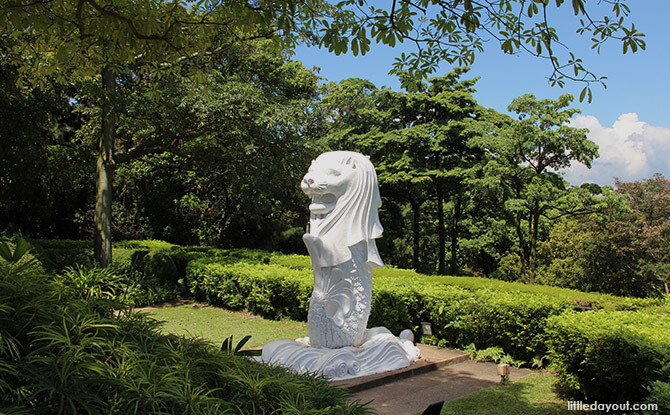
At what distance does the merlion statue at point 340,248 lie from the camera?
624 cm

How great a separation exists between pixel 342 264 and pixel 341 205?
0.81 metres

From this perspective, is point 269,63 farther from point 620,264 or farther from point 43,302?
point 43,302

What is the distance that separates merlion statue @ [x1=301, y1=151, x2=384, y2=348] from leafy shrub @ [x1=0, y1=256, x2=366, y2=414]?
3.60 metres

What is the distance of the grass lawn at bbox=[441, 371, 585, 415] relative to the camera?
4996mm

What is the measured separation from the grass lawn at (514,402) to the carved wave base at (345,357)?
3.80ft

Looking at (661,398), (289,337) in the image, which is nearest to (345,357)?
(289,337)

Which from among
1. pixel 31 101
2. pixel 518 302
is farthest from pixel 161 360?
pixel 31 101

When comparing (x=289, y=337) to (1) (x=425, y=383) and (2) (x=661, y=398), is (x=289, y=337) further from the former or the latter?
(2) (x=661, y=398)

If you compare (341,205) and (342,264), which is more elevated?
(341,205)

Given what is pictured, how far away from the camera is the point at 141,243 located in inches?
637

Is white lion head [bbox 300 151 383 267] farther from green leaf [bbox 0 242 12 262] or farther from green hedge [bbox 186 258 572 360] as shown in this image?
green leaf [bbox 0 242 12 262]

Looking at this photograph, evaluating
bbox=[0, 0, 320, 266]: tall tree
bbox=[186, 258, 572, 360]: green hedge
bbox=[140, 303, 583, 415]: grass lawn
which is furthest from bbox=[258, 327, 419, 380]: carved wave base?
bbox=[0, 0, 320, 266]: tall tree

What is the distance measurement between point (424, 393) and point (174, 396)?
4.36m

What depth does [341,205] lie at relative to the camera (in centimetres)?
639
